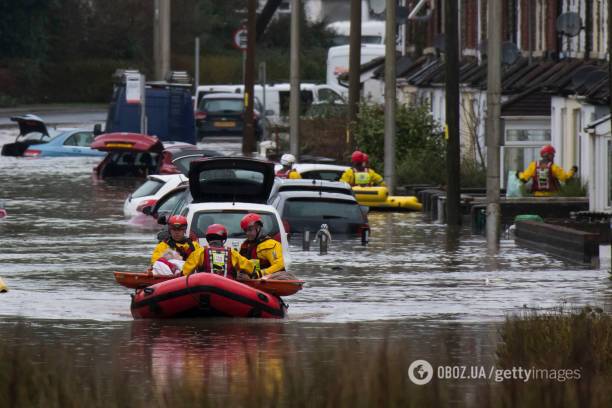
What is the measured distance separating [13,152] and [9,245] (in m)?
29.9

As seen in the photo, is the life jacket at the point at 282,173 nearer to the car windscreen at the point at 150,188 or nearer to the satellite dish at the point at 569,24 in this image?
the car windscreen at the point at 150,188

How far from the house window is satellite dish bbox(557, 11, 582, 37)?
97.9 inches

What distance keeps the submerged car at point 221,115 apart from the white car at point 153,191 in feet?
100

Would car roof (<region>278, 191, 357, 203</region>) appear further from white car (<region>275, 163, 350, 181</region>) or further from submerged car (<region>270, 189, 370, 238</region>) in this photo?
white car (<region>275, 163, 350, 181</region>)

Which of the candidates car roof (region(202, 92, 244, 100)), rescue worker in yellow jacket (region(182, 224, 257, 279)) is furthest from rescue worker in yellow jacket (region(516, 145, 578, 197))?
car roof (region(202, 92, 244, 100))

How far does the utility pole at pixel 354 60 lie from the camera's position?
2032 inches

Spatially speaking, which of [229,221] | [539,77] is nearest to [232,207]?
[229,221]

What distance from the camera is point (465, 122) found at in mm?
52156

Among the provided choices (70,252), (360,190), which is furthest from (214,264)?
(360,190)

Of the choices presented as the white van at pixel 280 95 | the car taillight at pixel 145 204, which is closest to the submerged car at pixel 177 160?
the car taillight at pixel 145 204

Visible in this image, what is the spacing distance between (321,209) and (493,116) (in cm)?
350

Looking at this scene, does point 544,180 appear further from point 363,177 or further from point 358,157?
point 363,177

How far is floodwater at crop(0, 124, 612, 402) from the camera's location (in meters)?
20.2

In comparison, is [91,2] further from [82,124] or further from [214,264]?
[214,264]
